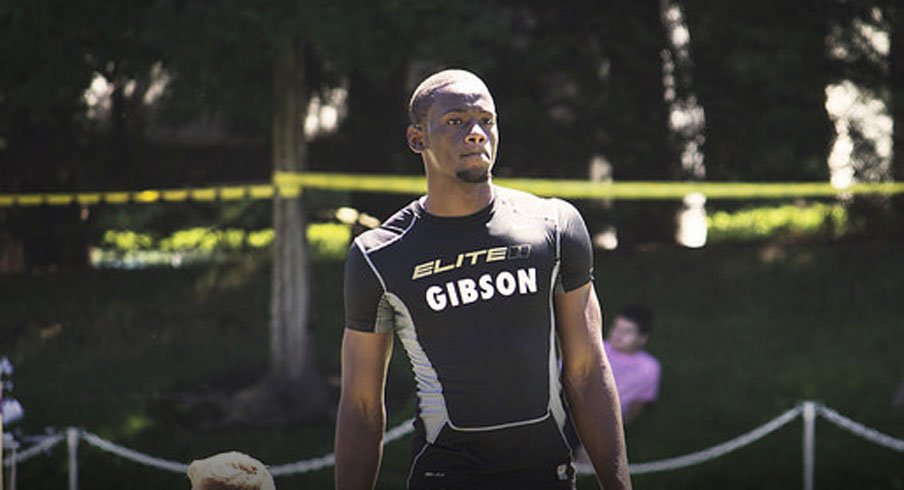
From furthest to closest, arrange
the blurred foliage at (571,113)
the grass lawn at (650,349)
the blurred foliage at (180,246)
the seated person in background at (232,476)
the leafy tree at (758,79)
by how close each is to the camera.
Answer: the leafy tree at (758,79) → the blurred foliage at (180,246) → the blurred foliage at (571,113) → the grass lawn at (650,349) → the seated person in background at (232,476)

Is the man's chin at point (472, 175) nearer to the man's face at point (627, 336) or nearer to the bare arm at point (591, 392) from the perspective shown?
the bare arm at point (591, 392)

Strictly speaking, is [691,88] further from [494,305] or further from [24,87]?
[494,305]

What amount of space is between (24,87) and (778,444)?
6.53m

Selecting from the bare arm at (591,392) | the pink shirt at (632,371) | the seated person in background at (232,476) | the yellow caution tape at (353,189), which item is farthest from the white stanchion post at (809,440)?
the seated person in background at (232,476)

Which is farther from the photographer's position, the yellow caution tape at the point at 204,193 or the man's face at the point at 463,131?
the yellow caution tape at the point at 204,193

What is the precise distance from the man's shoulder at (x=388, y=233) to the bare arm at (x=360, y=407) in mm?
253

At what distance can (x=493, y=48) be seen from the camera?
14.5 metres

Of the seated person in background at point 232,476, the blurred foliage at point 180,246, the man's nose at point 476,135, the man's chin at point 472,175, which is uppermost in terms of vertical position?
the blurred foliage at point 180,246

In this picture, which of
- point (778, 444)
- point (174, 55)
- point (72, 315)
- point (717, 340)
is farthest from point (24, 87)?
point (717, 340)

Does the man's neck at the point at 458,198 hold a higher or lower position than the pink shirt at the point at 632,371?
higher

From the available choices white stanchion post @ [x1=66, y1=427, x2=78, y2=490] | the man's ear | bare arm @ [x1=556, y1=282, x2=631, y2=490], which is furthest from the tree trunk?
bare arm @ [x1=556, y1=282, x2=631, y2=490]

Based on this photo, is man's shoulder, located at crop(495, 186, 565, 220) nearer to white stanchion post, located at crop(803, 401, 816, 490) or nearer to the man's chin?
the man's chin

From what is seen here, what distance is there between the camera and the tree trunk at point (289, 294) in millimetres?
11203

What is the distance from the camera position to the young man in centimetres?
381
